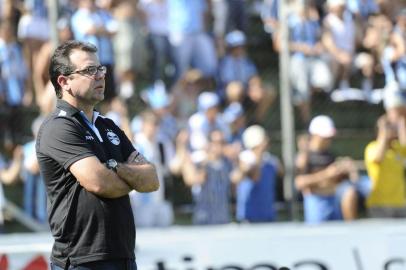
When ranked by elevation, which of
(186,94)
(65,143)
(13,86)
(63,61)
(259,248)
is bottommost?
(259,248)

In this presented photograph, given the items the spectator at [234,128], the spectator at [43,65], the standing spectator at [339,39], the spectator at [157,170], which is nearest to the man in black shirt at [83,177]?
the spectator at [157,170]

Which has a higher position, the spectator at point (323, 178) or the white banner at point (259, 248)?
the spectator at point (323, 178)

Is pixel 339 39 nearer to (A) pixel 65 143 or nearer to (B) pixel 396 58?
(B) pixel 396 58

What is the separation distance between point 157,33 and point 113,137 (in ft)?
17.4

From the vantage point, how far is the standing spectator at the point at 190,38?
360 inches

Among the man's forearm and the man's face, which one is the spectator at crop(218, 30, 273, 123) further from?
the man's face

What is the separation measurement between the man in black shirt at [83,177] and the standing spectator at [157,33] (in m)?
5.16

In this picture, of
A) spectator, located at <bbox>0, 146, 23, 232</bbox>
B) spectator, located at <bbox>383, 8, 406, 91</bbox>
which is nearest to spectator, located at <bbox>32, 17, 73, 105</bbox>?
spectator, located at <bbox>0, 146, 23, 232</bbox>

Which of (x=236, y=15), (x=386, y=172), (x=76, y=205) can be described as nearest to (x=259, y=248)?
(x=386, y=172)

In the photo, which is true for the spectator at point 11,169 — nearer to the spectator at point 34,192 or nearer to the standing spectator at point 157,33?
the spectator at point 34,192

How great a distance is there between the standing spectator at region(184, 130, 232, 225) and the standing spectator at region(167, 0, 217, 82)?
1209 millimetres

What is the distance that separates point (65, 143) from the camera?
12.3 ft

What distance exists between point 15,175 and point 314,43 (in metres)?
3.56

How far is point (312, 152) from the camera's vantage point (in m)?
8.09
